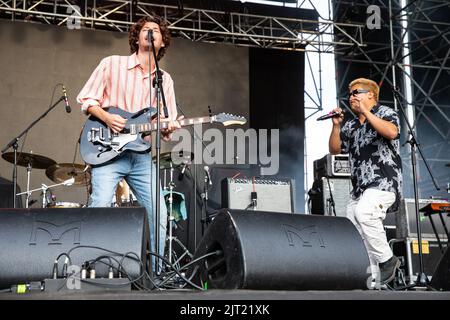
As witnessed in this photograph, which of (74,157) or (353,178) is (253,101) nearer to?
(74,157)

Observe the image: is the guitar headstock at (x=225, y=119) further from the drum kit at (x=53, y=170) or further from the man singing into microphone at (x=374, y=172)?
the drum kit at (x=53, y=170)

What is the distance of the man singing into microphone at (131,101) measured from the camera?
11.2 ft

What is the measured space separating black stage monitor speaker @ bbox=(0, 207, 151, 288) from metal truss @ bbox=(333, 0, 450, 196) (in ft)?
31.2

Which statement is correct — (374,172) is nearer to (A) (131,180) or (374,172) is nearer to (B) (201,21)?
(A) (131,180)

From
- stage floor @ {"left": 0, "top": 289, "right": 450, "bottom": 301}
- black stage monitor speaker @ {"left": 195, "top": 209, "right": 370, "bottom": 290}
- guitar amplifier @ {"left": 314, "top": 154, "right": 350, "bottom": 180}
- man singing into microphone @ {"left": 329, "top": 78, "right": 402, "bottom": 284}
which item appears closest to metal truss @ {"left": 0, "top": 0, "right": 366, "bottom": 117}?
guitar amplifier @ {"left": 314, "top": 154, "right": 350, "bottom": 180}

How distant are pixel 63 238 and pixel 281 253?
896 millimetres

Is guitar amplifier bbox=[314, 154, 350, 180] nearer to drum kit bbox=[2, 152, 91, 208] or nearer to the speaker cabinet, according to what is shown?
the speaker cabinet

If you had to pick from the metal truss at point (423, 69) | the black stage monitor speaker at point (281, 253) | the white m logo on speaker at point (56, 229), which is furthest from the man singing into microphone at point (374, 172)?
the metal truss at point (423, 69)

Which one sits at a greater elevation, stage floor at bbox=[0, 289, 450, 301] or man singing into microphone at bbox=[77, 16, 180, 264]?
man singing into microphone at bbox=[77, 16, 180, 264]

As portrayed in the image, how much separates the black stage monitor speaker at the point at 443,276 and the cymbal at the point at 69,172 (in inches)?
172

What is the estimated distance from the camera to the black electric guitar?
3.46 meters

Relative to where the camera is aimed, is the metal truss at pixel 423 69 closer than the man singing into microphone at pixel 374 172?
No

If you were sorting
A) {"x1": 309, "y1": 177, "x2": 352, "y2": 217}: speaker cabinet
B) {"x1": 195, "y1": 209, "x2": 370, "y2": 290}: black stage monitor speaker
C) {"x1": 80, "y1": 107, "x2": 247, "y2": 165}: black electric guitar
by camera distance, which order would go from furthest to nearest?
{"x1": 309, "y1": 177, "x2": 352, "y2": 217}: speaker cabinet
{"x1": 80, "y1": 107, "x2": 247, "y2": 165}: black electric guitar
{"x1": 195, "y1": 209, "x2": 370, "y2": 290}: black stage monitor speaker
